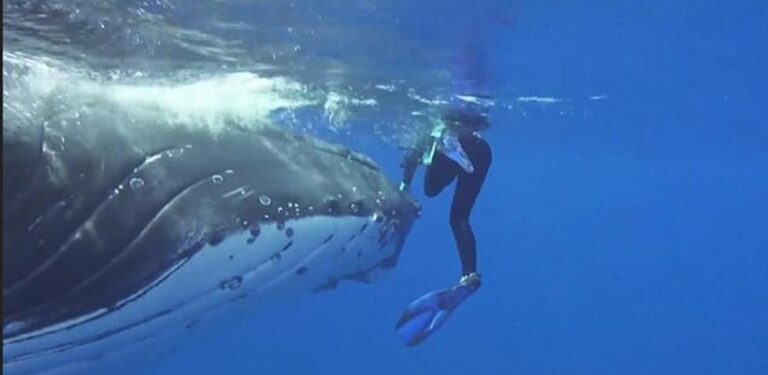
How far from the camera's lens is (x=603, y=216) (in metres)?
101

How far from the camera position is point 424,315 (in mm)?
8766

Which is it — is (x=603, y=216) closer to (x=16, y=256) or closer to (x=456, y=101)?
(x=456, y=101)

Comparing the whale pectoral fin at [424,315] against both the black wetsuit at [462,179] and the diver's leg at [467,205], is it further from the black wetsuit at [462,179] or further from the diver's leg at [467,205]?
the black wetsuit at [462,179]

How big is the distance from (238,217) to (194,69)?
9505mm

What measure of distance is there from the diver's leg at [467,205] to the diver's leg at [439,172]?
229 millimetres

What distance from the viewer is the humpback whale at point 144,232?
203 inches

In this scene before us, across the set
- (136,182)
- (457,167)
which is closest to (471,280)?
(457,167)

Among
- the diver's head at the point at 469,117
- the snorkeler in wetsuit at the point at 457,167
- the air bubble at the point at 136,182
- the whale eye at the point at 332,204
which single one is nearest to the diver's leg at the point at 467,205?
the snorkeler in wetsuit at the point at 457,167

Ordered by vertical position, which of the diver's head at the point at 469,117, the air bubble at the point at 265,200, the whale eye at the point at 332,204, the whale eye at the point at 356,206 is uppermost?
the air bubble at the point at 265,200

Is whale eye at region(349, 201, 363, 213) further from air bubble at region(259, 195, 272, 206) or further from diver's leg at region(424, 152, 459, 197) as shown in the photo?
diver's leg at region(424, 152, 459, 197)

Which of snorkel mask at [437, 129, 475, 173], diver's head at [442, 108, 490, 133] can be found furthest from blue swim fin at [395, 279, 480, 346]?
diver's head at [442, 108, 490, 133]

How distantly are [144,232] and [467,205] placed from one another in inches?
227

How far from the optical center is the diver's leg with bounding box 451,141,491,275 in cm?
997

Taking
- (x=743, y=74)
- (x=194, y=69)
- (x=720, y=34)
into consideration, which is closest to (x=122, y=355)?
(x=194, y=69)
